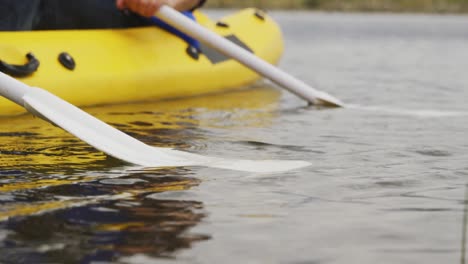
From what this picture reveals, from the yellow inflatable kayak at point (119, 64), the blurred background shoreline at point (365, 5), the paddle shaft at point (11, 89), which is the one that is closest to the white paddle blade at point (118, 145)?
the paddle shaft at point (11, 89)

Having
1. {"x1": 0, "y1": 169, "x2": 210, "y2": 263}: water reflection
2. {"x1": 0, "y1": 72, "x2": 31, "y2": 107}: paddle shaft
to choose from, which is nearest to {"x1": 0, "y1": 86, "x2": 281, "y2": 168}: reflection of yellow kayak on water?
{"x1": 0, "y1": 72, "x2": 31, "y2": 107}: paddle shaft

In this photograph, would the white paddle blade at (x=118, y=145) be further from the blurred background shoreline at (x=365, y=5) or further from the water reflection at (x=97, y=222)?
the blurred background shoreline at (x=365, y=5)

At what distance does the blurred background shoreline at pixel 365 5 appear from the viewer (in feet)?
145

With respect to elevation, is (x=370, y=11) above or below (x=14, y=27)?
below

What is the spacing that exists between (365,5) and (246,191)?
44627 mm

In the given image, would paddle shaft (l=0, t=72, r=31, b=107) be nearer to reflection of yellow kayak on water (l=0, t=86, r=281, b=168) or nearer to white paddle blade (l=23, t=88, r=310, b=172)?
white paddle blade (l=23, t=88, r=310, b=172)

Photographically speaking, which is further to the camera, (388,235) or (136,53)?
(136,53)

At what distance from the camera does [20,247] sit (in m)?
2.69

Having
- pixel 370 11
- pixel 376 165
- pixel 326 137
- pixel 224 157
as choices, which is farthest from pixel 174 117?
pixel 370 11

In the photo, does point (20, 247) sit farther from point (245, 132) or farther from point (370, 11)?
point (370, 11)

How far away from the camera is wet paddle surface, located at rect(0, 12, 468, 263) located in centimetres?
273

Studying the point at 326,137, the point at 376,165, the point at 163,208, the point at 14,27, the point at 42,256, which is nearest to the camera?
the point at 42,256

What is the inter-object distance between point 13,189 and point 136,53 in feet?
10.6

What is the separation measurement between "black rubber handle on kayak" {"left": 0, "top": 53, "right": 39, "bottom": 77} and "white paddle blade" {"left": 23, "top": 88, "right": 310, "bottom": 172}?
1.03m
